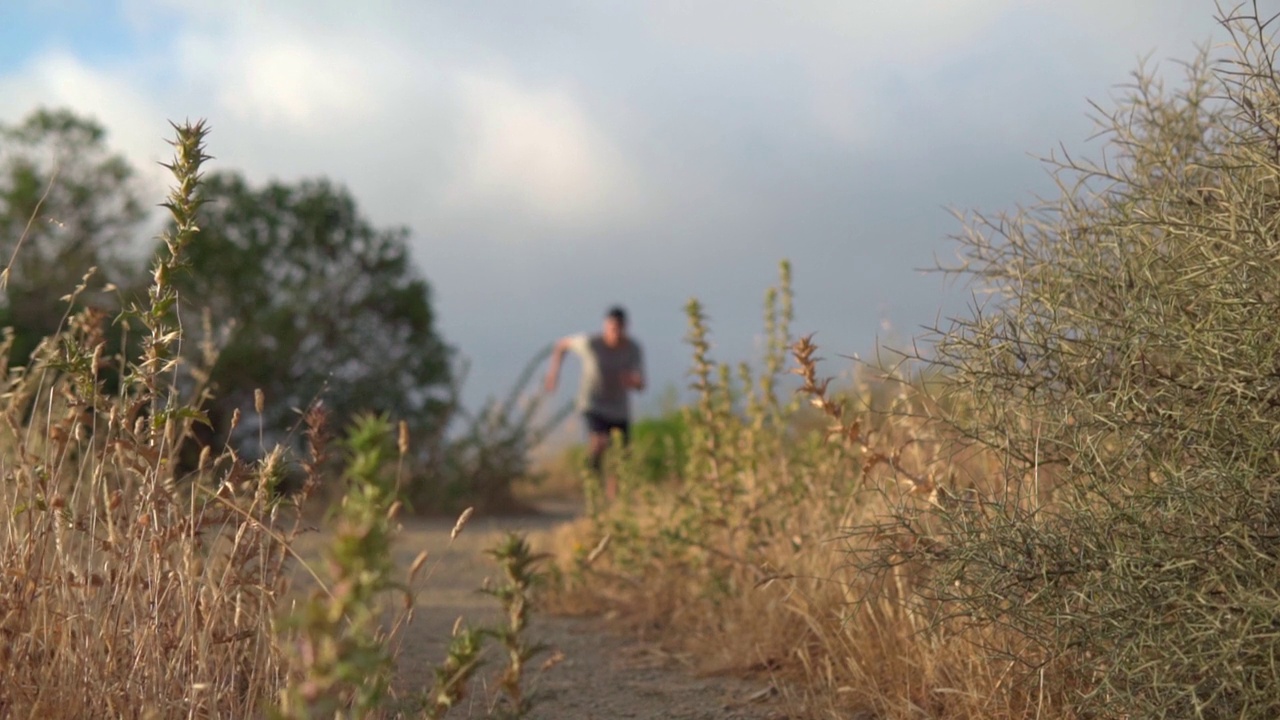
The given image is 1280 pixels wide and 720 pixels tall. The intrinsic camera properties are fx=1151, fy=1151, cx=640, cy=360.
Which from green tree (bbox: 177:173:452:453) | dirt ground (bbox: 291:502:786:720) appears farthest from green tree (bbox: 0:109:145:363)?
dirt ground (bbox: 291:502:786:720)

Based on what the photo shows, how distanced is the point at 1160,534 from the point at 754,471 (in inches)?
102

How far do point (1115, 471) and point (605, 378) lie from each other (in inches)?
295

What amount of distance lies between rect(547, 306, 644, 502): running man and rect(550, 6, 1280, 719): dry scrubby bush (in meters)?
6.31

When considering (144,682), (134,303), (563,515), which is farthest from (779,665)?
(563,515)

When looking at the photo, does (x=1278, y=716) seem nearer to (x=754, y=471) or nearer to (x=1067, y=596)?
(x=1067, y=596)

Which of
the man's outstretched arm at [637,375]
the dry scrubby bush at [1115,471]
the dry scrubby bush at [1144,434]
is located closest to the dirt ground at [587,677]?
the dry scrubby bush at [1115,471]

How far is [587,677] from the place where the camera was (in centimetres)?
415

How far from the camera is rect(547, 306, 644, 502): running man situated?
10055 mm

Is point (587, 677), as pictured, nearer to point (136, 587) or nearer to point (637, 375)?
point (136, 587)

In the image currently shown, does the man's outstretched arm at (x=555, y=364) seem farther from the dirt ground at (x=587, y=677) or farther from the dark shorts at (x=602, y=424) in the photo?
the dirt ground at (x=587, y=677)

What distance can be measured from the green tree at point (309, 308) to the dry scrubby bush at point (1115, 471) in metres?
7.19

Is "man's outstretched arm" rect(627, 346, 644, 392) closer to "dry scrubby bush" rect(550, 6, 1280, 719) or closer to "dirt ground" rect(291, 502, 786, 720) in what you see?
"dirt ground" rect(291, 502, 786, 720)

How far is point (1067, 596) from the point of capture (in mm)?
2561

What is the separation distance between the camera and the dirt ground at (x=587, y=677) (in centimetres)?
351
